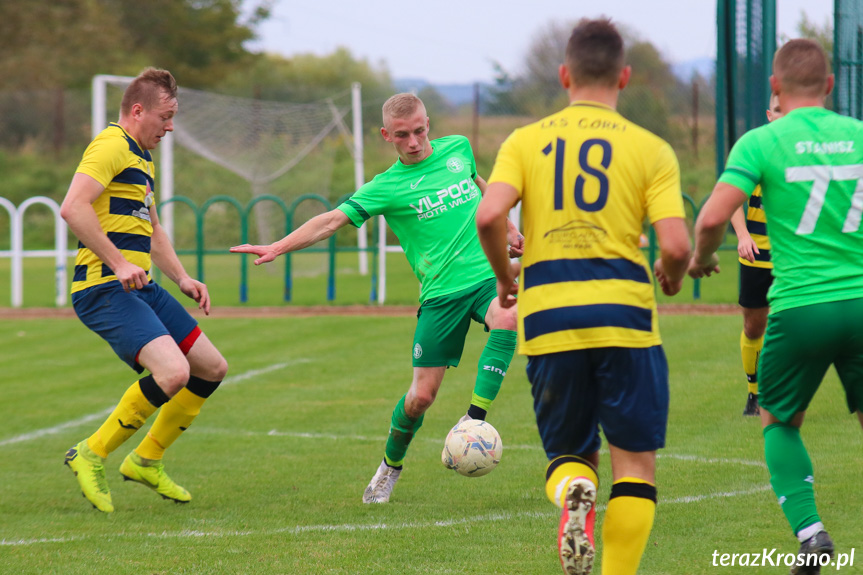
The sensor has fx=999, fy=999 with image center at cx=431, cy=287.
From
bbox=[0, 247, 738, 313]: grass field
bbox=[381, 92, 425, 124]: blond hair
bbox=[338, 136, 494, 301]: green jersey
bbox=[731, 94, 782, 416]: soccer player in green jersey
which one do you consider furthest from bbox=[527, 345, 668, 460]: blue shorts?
bbox=[0, 247, 738, 313]: grass field

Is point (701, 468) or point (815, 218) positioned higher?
point (815, 218)

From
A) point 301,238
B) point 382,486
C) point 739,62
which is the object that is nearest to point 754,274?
point 382,486

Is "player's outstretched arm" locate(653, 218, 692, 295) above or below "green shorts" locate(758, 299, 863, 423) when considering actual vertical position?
above

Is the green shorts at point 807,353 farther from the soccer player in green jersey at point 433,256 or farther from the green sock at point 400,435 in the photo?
the green sock at point 400,435

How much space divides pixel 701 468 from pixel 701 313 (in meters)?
7.57

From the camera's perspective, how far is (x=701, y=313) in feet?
42.8

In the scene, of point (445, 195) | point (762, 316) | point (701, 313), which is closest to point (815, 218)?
point (445, 195)

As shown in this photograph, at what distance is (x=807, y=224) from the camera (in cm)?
365

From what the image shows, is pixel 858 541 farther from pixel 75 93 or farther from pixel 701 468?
pixel 75 93

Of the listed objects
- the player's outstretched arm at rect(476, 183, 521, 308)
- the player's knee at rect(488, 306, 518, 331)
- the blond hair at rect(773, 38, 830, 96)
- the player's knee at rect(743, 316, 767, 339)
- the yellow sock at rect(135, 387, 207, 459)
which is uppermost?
the blond hair at rect(773, 38, 830, 96)

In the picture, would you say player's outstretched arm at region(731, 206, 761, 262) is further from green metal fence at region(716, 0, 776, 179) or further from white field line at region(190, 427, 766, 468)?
green metal fence at region(716, 0, 776, 179)

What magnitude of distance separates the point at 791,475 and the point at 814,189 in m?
1.12

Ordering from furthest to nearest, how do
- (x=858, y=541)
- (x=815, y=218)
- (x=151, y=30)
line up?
(x=151, y=30) < (x=858, y=541) < (x=815, y=218)

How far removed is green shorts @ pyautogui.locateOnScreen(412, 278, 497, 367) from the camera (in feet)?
18.3
